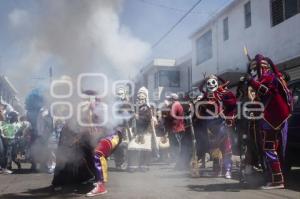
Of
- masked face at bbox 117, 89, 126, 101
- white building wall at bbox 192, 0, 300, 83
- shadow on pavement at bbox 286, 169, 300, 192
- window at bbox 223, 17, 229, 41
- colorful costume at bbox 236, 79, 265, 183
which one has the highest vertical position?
window at bbox 223, 17, 229, 41

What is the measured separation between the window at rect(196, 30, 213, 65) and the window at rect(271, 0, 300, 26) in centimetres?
683

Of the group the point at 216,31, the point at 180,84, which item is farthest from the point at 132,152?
the point at 180,84

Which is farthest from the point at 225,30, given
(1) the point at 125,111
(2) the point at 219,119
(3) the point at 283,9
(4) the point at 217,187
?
(4) the point at 217,187

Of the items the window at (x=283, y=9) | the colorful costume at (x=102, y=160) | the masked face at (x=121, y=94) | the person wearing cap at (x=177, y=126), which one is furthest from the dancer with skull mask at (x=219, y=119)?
the window at (x=283, y=9)

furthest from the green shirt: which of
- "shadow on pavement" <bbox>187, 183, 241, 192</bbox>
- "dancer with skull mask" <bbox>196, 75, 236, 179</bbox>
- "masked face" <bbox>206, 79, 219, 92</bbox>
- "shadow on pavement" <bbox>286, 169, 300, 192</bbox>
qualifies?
"shadow on pavement" <bbox>286, 169, 300, 192</bbox>

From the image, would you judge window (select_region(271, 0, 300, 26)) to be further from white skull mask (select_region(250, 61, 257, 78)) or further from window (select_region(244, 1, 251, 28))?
white skull mask (select_region(250, 61, 257, 78))

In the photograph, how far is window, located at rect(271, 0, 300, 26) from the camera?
1730cm

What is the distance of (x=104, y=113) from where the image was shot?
691 cm

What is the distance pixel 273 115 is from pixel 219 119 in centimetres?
175

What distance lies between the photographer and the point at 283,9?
17906 millimetres

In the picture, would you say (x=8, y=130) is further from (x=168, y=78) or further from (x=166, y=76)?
(x=168, y=78)

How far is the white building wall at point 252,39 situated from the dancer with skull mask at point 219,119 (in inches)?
341

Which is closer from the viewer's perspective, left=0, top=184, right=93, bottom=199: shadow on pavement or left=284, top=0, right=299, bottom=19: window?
left=0, top=184, right=93, bottom=199: shadow on pavement

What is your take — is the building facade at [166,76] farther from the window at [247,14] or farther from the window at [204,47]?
the window at [247,14]
